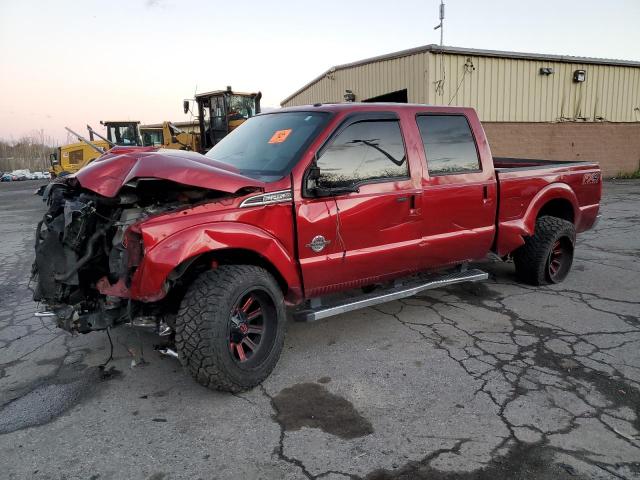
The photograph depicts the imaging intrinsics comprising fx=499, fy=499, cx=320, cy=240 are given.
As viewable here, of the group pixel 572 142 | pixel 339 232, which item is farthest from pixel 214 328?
pixel 572 142

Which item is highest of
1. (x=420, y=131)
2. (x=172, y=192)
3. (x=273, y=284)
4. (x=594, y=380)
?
(x=420, y=131)

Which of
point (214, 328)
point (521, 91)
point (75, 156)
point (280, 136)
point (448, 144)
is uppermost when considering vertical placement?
point (521, 91)

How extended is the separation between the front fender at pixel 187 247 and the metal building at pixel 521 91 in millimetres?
12660

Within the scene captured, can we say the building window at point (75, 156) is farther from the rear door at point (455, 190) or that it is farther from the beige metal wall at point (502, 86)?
the rear door at point (455, 190)

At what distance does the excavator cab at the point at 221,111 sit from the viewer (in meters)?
16.2

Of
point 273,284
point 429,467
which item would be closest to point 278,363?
point 273,284

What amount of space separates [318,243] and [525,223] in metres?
2.68

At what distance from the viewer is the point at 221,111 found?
16422 millimetres

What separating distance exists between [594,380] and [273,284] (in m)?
2.41

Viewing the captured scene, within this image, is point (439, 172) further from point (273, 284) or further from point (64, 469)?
point (64, 469)

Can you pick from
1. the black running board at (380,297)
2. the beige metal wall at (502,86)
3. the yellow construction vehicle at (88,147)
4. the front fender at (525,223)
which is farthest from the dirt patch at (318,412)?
the yellow construction vehicle at (88,147)

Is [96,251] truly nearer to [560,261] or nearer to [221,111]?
[560,261]

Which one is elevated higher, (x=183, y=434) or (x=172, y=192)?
(x=172, y=192)

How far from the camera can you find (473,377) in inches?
144
